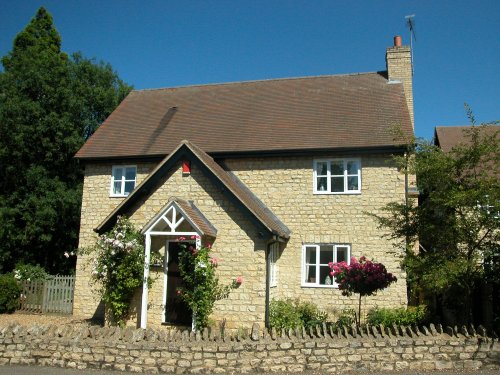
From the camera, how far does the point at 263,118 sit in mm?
19828

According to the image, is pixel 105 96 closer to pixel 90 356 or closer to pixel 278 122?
pixel 278 122

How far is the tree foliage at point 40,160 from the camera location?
85.1 ft

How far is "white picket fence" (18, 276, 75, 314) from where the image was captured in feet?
62.0

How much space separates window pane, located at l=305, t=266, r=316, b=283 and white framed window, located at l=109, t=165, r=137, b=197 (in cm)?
807

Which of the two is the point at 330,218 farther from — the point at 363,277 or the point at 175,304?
the point at 175,304

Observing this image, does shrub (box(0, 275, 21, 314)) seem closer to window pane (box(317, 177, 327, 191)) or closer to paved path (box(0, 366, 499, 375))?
paved path (box(0, 366, 499, 375))

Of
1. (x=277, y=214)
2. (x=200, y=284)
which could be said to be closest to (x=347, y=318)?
(x=200, y=284)

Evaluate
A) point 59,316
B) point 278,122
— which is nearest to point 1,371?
point 59,316

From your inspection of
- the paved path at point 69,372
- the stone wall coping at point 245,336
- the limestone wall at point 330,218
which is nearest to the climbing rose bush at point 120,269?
the stone wall coping at point 245,336

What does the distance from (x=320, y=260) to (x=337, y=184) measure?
2.90 metres

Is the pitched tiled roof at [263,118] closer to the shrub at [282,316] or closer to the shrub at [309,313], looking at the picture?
the shrub at [309,313]

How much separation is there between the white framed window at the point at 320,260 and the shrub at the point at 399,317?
95.3 inches

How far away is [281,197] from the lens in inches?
679

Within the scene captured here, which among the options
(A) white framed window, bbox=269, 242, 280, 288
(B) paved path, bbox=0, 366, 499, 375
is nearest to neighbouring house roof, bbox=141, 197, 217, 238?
(A) white framed window, bbox=269, 242, 280, 288
